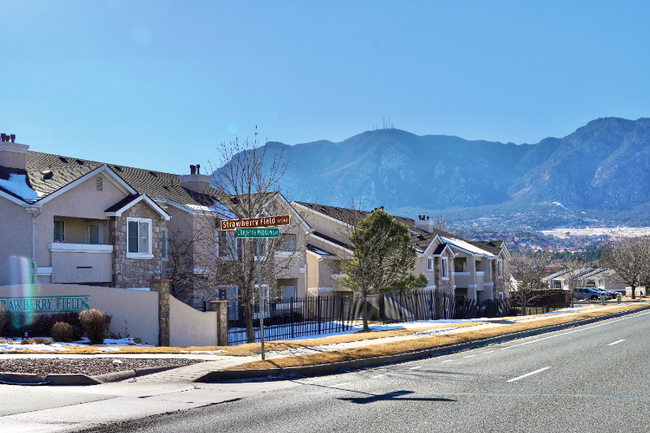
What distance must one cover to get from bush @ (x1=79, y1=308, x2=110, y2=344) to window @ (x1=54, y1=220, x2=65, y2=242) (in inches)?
323

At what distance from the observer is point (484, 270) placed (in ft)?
208

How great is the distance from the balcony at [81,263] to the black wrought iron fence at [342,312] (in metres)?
6.19

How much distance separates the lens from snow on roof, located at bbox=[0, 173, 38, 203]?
992 inches

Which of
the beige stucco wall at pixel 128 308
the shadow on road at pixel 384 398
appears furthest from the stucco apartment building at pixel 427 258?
the shadow on road at pixel 384 398

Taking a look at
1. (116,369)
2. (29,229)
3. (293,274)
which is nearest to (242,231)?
(116,369)

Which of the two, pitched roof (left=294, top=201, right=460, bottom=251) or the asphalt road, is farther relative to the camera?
pitched roof (left=294, top=201, right=460, bottom=251)

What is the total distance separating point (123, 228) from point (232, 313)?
791cm

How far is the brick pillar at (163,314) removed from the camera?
906 inches

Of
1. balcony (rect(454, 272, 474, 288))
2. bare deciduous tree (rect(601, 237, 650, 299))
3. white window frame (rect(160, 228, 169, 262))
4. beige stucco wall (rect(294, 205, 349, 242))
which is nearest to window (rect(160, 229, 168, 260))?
white window frame (rect(160, 228, 169, 262))

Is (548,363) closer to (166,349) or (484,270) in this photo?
(166,349)

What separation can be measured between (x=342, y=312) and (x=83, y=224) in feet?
42.3

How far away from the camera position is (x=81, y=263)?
88.1 ft

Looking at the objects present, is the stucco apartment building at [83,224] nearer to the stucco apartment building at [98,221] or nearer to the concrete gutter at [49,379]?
the stucco apartment building at [98,221]

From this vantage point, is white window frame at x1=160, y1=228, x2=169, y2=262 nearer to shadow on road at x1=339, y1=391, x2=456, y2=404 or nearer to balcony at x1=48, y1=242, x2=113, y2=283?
balcony at x1=48, y1=242, x2=113, y2=283
